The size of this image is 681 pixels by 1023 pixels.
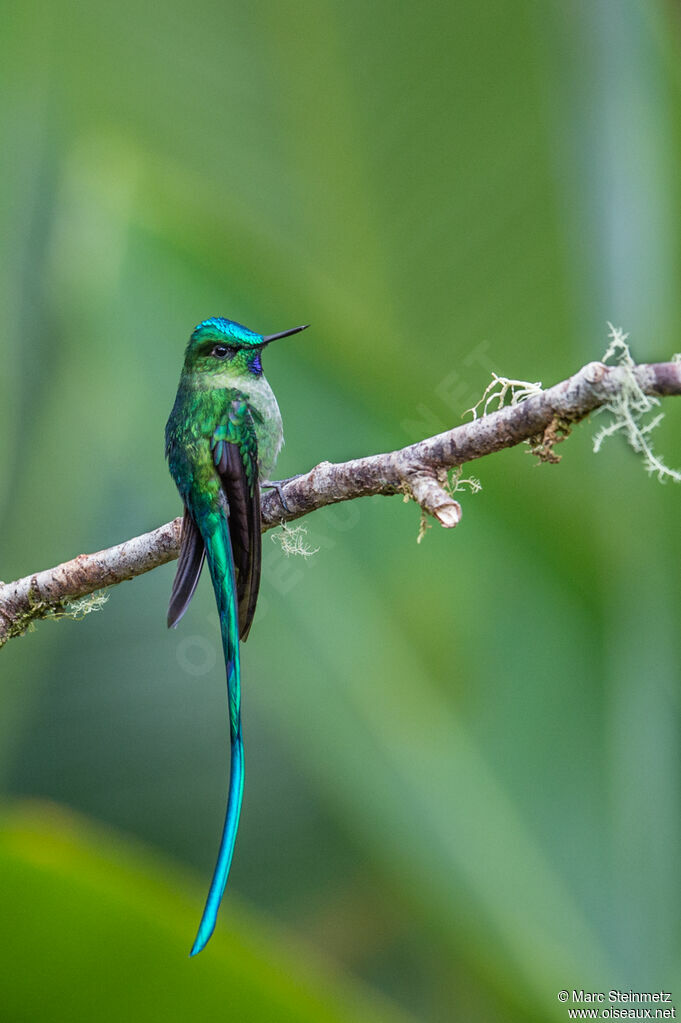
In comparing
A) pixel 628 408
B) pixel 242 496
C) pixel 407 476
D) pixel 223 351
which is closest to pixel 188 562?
pixel 242 496

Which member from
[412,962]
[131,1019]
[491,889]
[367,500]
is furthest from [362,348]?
[412,962]

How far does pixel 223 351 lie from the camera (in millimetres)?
2102

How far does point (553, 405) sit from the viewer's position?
1.34 metres

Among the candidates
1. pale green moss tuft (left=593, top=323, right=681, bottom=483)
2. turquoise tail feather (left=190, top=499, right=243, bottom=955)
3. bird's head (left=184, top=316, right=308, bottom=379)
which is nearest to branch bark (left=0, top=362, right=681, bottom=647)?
pale green moss tuft (left=593, top=323, right=681, bottom=483)

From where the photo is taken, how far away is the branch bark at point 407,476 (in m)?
1.29

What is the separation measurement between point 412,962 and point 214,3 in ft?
10.6

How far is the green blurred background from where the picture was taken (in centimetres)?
209

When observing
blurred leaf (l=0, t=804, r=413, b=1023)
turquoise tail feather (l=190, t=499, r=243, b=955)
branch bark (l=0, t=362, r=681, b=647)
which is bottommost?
blurred leaf (l=0, t=804, r=413, b=1023)

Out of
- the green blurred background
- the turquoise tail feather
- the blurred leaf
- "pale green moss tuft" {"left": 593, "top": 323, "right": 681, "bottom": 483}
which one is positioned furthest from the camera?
the green blurred background

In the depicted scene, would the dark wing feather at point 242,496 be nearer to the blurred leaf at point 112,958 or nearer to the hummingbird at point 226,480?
the hummingbird at point 226,480

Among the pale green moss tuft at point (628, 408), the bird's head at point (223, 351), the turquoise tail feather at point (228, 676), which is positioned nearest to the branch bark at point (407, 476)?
the pale green moss tuft at point (628, 408)

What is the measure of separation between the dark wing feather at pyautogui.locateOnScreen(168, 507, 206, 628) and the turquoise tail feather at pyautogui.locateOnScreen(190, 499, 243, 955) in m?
0.02

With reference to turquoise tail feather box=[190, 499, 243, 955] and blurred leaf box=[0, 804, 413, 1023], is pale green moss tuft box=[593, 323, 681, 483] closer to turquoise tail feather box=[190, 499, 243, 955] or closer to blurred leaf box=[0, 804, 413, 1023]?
turquoise tail feather box=[190, 499, 243, 955]

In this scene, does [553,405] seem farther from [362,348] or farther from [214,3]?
[214,3]
